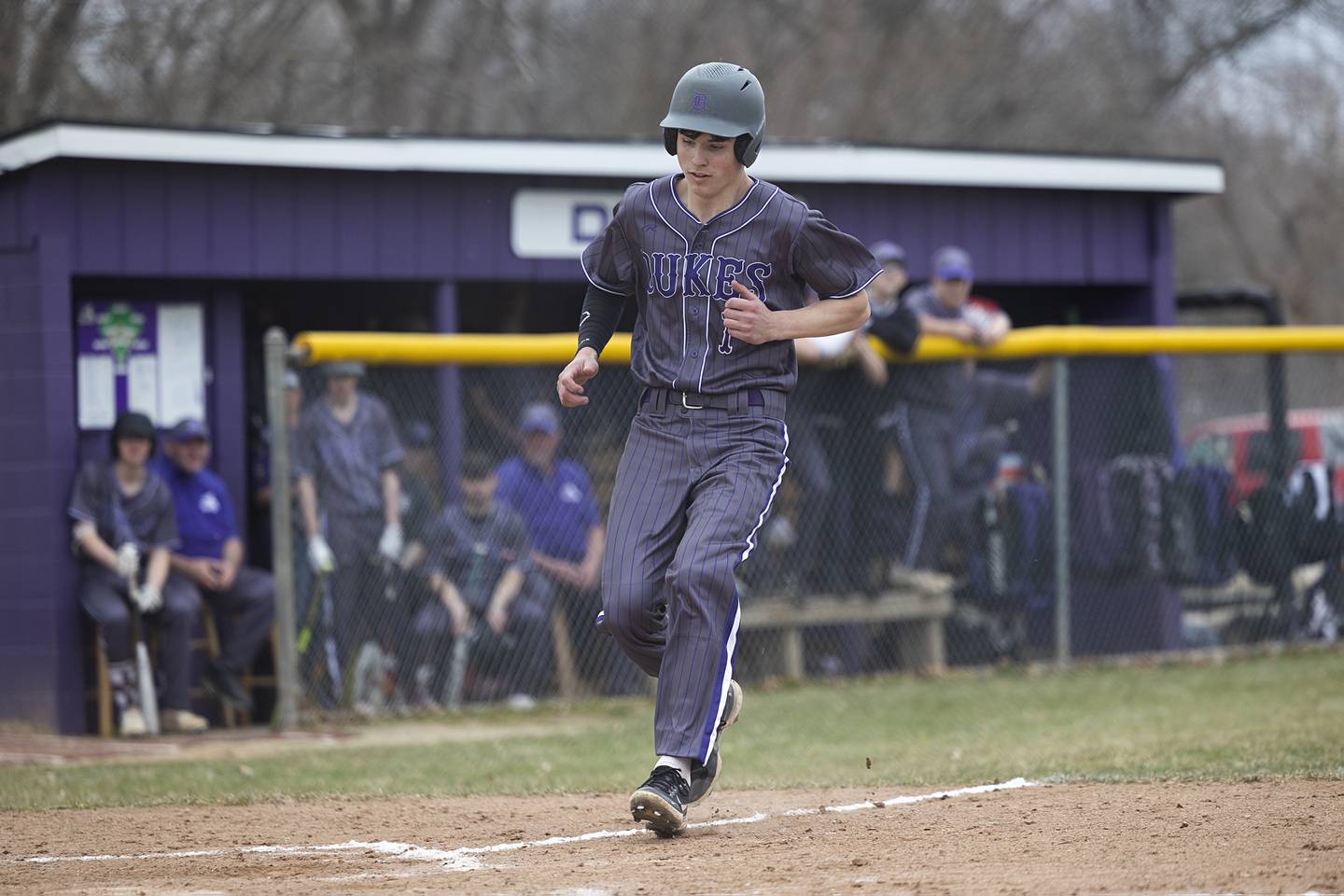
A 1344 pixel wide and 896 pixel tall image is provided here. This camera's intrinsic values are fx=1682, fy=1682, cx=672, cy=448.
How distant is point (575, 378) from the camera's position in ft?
15.6

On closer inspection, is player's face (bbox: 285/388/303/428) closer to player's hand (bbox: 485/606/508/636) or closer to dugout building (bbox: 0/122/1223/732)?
dugout building (bbox: 0/122/1223/732)

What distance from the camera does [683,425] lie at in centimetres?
480

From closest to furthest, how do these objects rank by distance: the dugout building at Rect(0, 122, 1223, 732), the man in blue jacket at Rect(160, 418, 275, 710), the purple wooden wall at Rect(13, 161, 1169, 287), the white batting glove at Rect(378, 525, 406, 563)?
the white batting glove at Rect(378, 525, 406, 563)
the dugout building at Rect(0, 122, 1223, 732)
the man in blue jacket at Rect(160, 418, 275, 710)
the purple wooden wall at Rect(13, 161, 1169, 287)

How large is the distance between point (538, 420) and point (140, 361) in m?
2.35

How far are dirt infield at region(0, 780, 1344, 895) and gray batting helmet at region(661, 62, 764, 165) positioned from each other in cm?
193

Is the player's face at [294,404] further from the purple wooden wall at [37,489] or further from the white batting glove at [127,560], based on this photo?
the purple wooden wall at [37,489]

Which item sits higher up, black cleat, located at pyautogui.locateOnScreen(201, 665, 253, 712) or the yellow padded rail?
the yellow padded rail

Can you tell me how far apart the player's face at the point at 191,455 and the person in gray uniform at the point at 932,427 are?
3.81m

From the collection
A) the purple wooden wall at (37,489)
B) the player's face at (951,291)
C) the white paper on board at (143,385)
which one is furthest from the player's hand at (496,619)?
the player's face at (951,291)

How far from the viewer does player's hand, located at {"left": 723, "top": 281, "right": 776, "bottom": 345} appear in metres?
4.68

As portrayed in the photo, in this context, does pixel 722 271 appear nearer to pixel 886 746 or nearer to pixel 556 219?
pixel 886 746

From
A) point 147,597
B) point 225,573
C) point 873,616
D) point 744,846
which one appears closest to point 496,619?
point 225,573

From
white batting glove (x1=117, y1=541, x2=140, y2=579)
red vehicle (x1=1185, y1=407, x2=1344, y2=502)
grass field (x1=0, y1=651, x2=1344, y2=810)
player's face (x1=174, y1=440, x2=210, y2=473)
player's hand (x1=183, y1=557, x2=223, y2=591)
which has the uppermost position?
player's face (x1=174, y1=440, x2=210, y2=473)

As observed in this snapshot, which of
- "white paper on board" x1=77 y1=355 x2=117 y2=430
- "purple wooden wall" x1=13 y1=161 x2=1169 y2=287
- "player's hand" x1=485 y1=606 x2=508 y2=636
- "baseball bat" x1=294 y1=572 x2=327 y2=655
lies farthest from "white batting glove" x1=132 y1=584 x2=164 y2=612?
"purple wooden wall" x1=13 y1=161 x2=1169 y2=287
